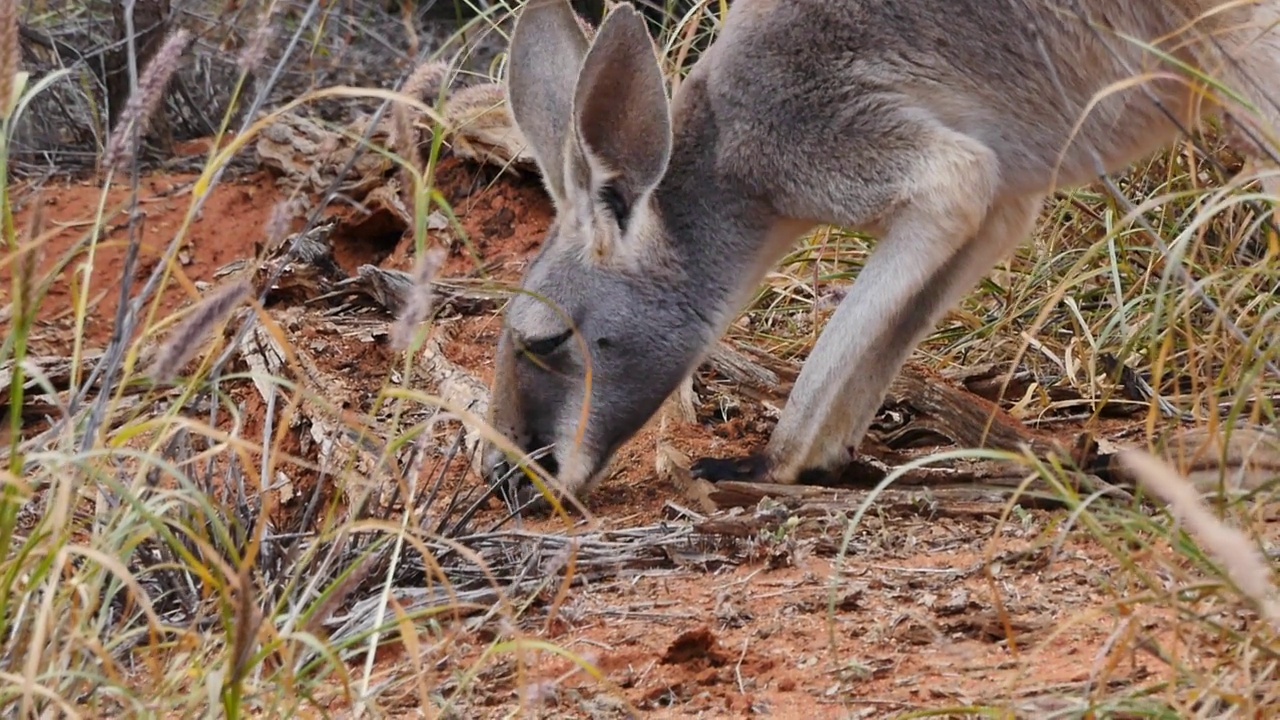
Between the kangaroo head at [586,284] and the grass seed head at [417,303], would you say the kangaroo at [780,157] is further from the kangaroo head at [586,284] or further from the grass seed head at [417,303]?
the grass seed head at [417,303]

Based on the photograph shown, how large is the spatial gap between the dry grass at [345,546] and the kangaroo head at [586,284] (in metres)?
0.37

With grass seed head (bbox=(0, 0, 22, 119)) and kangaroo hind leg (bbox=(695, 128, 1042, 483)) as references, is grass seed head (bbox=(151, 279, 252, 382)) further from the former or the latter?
kangaroo hind leg (bbox=(695, 128, 1042, 483))

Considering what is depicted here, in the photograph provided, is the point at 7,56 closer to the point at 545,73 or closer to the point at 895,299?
the point at 545,73

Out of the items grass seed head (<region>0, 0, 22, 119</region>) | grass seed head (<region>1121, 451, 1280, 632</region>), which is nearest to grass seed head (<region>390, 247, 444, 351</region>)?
grass seed head (<region>0, 0, 22, 119</region>)

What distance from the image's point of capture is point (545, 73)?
13.2 feet

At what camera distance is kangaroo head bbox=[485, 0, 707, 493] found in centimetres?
397

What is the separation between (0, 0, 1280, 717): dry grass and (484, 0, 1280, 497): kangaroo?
19.6 inches

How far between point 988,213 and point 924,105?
613 mm

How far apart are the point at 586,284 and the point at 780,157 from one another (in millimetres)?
627

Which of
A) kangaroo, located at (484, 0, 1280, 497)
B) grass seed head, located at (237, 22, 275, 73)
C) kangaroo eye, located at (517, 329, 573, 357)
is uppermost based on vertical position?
grass seed head, located at (237, 22, 275, 73)

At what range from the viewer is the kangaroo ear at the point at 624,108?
12.2ft

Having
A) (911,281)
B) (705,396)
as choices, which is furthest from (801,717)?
(705,396)

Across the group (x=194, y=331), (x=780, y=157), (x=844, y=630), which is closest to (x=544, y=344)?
(x=780, y=157)

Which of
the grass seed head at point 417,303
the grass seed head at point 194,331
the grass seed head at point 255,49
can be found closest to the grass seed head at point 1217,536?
the grass seed head at point 417,303
